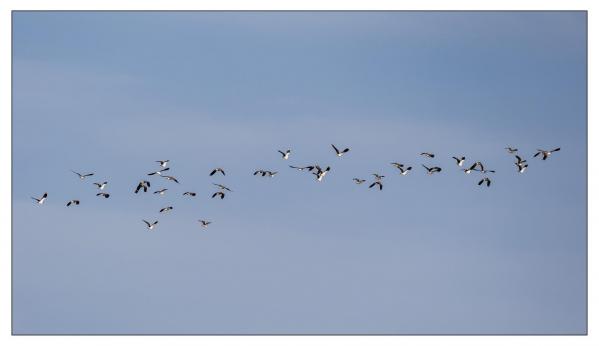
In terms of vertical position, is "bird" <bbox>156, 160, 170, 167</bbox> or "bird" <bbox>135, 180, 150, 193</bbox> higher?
"bird" <bbox>156, 160, 170, 167</bbox>

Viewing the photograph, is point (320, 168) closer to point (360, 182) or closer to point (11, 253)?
point (360, 182)

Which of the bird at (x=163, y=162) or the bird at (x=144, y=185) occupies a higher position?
the bird at (x=163, y=162)

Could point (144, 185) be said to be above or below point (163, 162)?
below

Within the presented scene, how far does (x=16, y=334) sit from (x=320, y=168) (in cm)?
1810

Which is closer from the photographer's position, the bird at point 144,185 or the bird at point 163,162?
the bird at point 144,185

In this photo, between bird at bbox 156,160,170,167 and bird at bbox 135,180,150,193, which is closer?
bird at bbox 135,180,150,193

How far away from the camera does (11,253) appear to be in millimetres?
64562

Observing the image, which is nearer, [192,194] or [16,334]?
[16,334]
